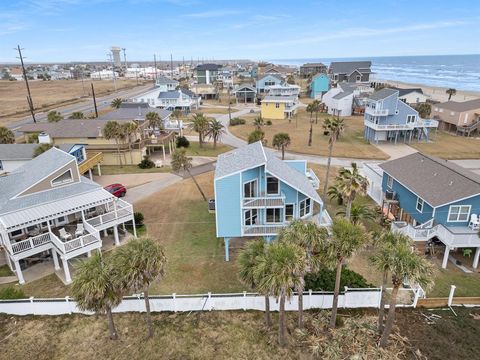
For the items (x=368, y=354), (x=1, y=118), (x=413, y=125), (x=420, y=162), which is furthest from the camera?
(x=1, y=118)

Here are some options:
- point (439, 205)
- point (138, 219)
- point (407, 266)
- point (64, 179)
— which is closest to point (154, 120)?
point (138, 219)

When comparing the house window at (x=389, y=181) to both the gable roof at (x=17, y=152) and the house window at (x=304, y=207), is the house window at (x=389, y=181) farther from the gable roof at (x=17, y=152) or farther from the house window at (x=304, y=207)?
the gable roof at (x=17, y=152)

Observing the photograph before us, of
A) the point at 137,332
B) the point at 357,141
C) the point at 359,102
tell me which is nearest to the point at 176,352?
the point at 137,332

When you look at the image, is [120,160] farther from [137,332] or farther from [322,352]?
[322,352]

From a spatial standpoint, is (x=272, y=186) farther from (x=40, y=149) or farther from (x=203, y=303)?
(x=40, y=149)

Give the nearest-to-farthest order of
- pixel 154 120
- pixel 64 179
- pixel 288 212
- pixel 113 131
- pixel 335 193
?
1. pixel 288 212
2. pixel 64 179
3. pixel 335 193
4. pixel 113 131
5. pixel 154 120

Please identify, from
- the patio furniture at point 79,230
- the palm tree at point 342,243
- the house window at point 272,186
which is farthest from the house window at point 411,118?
the patio furniture at point 79,230
